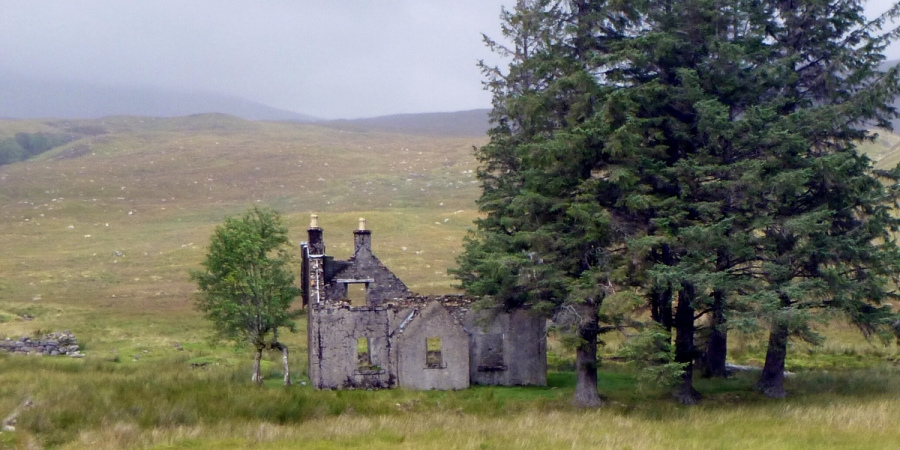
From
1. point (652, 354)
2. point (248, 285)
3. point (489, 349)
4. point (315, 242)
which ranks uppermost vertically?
point (315, 242)

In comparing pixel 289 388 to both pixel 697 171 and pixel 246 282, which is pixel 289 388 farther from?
pixel 697 171

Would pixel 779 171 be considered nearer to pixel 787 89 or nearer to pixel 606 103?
pixel 787 89

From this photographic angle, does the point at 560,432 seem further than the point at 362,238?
No

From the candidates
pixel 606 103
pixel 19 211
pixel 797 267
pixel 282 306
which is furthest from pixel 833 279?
pixel 19 211

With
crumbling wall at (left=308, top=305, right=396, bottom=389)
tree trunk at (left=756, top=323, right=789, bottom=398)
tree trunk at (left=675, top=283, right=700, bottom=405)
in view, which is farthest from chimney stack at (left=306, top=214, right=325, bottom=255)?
tree trunk at (left=756, top=323, right=789, bottom=398)

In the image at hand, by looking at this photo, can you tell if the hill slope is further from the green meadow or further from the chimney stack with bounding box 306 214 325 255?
the chimney stack with bounding box 306 214 325 255

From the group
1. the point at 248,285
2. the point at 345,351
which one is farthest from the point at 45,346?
the point at 345,351

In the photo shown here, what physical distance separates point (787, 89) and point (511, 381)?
1342 cm

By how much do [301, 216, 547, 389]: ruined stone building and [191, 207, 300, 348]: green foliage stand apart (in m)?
1.36

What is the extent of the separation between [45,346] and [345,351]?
17.7 meters

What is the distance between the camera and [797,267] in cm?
2484

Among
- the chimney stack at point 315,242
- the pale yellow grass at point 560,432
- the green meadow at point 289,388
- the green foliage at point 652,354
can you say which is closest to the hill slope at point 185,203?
the green meadow at point 289,388

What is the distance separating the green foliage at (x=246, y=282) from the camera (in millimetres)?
27953

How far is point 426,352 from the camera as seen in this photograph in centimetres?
2766
